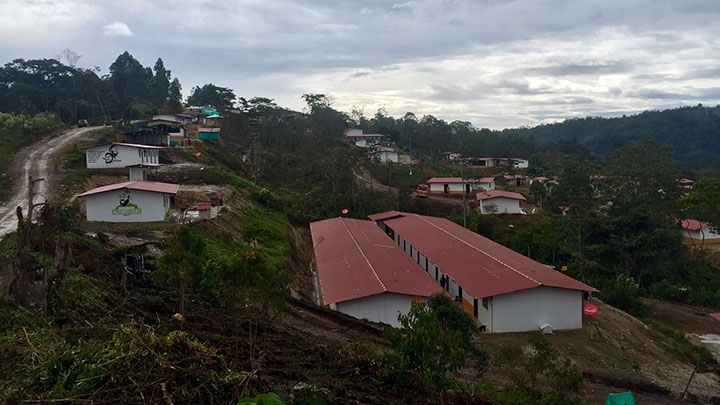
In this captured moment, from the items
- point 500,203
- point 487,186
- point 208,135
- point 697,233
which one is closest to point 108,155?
point 208,135

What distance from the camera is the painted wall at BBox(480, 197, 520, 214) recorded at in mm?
45781

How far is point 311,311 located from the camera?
17016 millimetres

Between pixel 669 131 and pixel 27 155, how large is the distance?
135657 mm

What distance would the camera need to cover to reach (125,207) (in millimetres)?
23641

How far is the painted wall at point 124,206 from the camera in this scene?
2341 centimetres

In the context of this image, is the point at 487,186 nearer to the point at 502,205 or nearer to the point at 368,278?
the point at 502,205

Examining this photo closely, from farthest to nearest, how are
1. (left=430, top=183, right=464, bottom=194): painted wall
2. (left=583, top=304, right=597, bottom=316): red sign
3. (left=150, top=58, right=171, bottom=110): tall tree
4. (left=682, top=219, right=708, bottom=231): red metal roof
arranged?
(left=150, top=58, right=171, bottom=110): tall tree
(left=430, top=183, right=464, bottom=194): painted wall
(left=682, top=219, right=708, bottom=231): red metal roof
(left=583, top=304, right=597, bottom=316): red sign

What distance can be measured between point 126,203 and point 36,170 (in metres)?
12.0

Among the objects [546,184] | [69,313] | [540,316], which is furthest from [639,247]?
[69,313]

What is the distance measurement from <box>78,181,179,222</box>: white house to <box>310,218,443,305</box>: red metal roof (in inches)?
322

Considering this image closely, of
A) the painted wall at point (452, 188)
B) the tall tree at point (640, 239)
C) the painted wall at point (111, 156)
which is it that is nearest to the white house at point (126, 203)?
the painted wall at point (111, 156)

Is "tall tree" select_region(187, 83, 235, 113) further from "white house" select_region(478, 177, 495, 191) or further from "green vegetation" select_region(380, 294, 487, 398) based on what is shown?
"green vegetation" select_region(380, 294, 487, 398)

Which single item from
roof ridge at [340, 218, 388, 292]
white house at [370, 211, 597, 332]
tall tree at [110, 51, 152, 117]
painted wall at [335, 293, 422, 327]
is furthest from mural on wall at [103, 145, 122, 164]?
tall tree at [110, 51, 152, 117]

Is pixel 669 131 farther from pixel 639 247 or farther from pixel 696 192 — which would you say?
pixel 639 247
